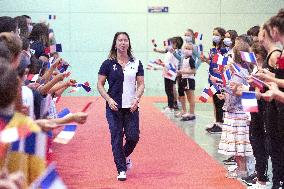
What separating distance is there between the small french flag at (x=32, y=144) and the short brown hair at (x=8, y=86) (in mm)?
183

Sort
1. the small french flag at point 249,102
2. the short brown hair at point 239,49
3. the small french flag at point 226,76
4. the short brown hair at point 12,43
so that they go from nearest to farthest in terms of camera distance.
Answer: the short brown hair at point 12,43, the small french flag at point 249,102, the small french flag at point 226,76, the short brown hair at point 239,49

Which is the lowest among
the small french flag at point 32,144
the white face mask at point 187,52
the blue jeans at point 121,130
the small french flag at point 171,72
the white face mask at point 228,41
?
the blue jeans at point 121,130

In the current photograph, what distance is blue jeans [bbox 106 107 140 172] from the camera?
6477 mm

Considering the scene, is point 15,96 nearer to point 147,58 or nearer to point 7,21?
point 7,21

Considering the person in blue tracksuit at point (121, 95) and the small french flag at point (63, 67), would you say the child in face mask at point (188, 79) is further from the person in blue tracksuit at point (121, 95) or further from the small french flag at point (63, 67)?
the person in blue tracksuit at point (121, 95)

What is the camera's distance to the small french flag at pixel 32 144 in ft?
7.88

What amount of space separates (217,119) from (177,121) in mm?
1359

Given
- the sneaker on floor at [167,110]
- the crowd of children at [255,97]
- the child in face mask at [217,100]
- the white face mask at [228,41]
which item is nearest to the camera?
the crowd of children at [255,97]

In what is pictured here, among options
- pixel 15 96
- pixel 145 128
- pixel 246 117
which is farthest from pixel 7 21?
pixel 145 128

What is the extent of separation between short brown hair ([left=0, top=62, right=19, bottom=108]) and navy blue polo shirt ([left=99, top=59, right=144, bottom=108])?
409cm

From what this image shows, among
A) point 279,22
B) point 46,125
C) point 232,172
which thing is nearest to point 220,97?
point 232,172

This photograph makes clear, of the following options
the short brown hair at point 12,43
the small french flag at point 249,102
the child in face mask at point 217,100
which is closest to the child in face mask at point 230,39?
the child in face mask at point 217,100

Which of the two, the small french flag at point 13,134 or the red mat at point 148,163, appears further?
the red mat at point 148,163

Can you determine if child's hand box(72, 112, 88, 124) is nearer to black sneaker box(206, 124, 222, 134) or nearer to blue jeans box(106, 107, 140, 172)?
blue jeans box(106, 107, 140, 172)
